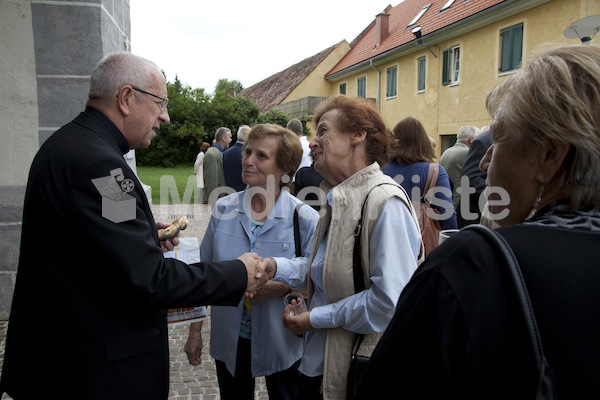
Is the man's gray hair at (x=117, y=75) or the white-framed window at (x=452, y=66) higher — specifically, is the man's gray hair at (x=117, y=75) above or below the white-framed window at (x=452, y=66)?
below

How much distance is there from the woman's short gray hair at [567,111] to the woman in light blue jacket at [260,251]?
1685 mm

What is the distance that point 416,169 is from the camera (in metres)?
4.12

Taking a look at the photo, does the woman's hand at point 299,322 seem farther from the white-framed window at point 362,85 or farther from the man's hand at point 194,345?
the white-framed window at point 362,85

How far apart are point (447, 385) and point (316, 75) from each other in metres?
31.7

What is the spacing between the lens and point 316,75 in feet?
102

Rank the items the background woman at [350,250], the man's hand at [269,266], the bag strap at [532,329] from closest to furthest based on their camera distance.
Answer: the bag strap at [532,329], the background woman at [350,250], the man's hand at [269,266]

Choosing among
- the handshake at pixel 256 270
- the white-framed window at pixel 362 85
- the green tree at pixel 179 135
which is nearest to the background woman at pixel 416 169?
the handshake at pixel 256 270

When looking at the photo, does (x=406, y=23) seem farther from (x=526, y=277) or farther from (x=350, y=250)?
(x=526, y=277)

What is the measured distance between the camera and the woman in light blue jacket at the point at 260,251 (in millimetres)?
2377

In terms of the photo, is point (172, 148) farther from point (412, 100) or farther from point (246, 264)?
point (246, 264)

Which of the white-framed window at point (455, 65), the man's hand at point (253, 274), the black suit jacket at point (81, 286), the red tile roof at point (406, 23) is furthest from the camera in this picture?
the white-framed window at point (455, 65)

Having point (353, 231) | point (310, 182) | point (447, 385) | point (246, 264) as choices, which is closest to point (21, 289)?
point (246, 264)

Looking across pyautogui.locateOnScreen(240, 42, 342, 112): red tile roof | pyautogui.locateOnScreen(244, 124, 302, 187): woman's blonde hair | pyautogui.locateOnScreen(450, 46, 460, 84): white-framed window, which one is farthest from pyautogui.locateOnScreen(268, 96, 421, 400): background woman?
pyautogui.locateOnScreen(240, 42, 342, 112): red tile roof

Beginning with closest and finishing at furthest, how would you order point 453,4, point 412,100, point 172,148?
1. point 453,4
2. point 412,100
3. point 172,148
